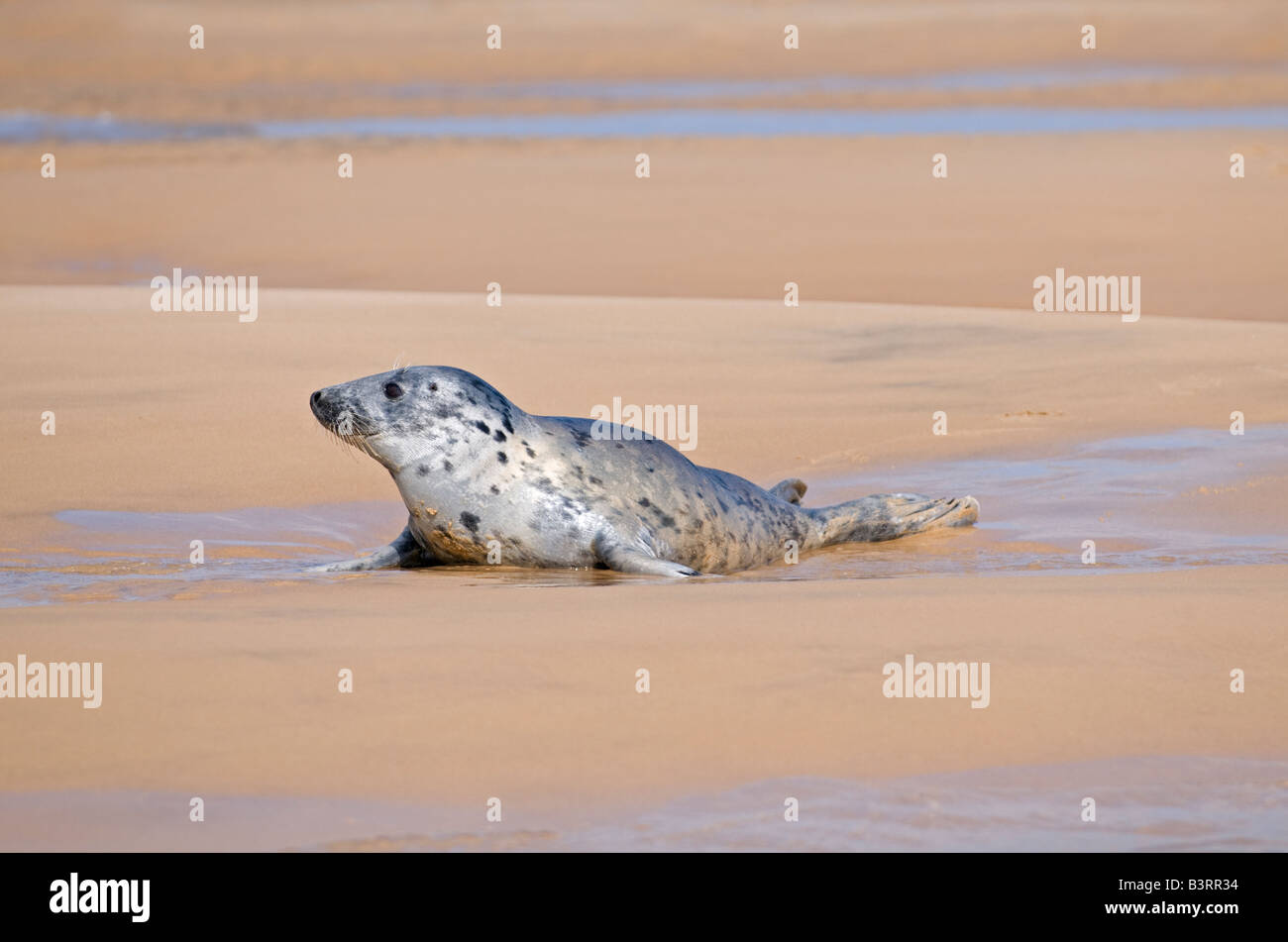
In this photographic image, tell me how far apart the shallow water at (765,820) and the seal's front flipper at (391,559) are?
2.95m

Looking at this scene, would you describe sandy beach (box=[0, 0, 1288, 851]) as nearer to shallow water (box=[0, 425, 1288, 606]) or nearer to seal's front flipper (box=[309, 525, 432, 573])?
shallow water (box=[0, 425, 1288, 606])

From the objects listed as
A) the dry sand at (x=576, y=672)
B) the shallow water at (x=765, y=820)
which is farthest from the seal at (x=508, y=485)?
the shallow water at (x=765, y=820)

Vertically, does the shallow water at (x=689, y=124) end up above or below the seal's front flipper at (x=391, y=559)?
above

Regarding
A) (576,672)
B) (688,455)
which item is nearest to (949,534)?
(688,455)

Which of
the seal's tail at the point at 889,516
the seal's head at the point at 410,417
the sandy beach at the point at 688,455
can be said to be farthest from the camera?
the seal's tail at the point at 889,516

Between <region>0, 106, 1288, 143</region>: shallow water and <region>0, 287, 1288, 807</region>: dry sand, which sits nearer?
<region>0, 287, 1288, 807</region>: dry sand

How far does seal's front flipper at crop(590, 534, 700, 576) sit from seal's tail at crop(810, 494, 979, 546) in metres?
1.33

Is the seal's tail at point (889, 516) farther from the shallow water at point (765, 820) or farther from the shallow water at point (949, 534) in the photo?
the shallow water at point (765, 820)

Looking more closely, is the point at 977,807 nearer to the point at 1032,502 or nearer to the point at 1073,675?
→ the point at 1073,675

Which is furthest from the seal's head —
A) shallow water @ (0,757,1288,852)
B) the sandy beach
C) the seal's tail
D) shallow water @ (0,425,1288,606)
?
shallow water @ (0,757,1288,852)

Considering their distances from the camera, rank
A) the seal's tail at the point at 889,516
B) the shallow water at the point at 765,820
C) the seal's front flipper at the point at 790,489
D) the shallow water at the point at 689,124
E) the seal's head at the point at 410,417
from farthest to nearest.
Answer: the shallow water at the point at 689,124, the seal's front flipper at the point at 790,489, the seal's tail at the point at 889,516, the seal's head at the point at 410,417, the shallow water at the point at 765,820

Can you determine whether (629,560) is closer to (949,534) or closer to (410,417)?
(410,417)

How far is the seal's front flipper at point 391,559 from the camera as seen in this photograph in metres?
6.98

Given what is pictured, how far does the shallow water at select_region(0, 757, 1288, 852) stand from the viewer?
12.4 ft
